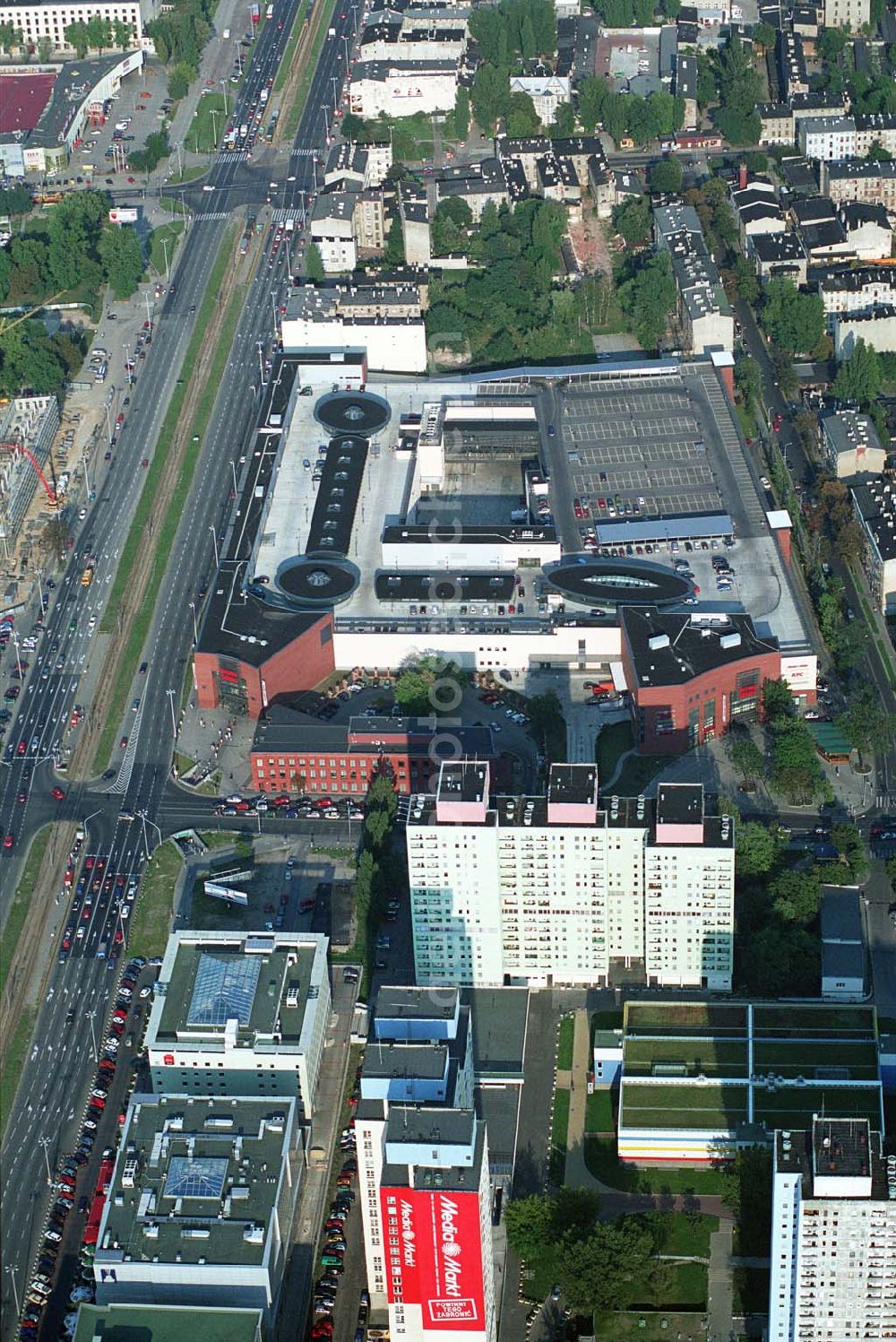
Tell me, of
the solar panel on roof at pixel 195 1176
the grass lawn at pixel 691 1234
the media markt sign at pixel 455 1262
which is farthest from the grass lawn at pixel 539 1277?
the solar panel on roof at pixel 195 1176

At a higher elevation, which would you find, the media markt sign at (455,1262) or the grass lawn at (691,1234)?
the grass lawn at (691,1234)

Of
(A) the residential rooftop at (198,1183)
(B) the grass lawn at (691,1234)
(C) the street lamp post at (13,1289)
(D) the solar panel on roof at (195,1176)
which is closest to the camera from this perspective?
(A) the residential rooftop at (198,1183)

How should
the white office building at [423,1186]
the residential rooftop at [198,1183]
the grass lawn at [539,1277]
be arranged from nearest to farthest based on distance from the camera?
the white office building at [423,1186]
the residential rooftop at [198,1183]
the grass lawn at [539,1277]

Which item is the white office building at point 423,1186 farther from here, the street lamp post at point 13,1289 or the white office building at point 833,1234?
the street lamp post at point 13,1289

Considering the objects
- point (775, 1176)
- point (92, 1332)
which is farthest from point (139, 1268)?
point (775, 1176)

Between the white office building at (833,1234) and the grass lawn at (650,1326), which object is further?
the grass lawn at (650,1326)

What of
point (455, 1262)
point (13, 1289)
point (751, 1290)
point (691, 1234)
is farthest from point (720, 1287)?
point (13, 1289)

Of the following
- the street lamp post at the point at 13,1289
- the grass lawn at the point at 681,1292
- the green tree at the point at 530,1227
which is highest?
the green tree at the point at 530,1227

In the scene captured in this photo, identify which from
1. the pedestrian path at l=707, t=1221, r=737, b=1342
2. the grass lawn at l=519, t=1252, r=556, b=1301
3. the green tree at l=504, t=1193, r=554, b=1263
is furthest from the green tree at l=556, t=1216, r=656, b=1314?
the pedestrian path at l=707, t=1221, r=737, b=1342
